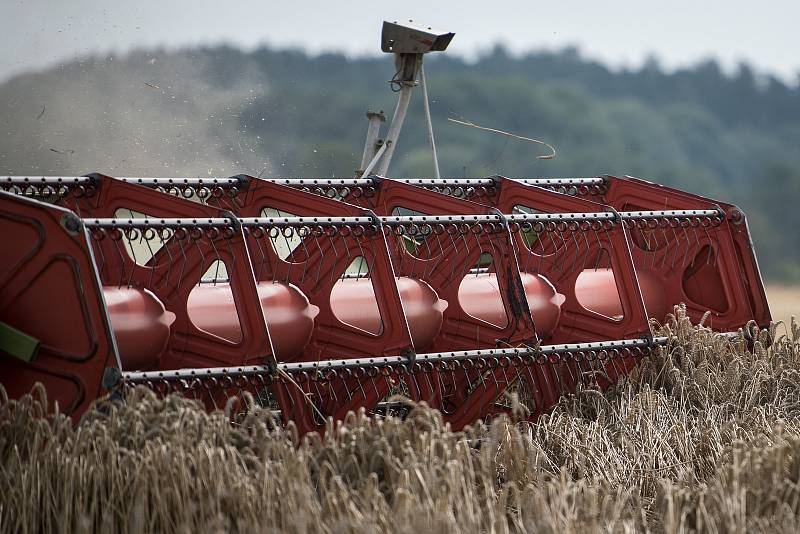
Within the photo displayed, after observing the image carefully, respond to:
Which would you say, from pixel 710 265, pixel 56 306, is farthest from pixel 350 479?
pixel 710 265

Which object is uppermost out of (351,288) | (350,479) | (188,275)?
(188,275)

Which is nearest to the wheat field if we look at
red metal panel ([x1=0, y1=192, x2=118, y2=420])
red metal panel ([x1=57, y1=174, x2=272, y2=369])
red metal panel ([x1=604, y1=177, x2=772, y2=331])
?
red metal panel ([x1=0, y1=192, x2=118, y2=420])

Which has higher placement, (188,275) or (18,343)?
(188,275)

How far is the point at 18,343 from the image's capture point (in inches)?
163

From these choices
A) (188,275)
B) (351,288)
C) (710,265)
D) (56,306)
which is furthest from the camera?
(710,265)

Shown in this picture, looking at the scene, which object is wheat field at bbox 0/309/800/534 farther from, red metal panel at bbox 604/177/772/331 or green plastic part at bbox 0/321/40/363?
red metal panel at bbox 604/177/772/331

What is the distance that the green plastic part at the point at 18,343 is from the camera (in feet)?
13.5

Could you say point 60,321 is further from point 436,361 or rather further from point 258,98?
point 258,98

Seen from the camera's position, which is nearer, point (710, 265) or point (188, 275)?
point (188, 275)

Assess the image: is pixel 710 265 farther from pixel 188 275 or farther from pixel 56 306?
pixel 56 306

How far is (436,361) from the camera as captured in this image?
4.92m

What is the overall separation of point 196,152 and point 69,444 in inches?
Result: 238

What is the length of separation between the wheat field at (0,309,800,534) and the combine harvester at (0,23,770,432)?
12.7 inches

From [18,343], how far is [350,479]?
3.67 feet
